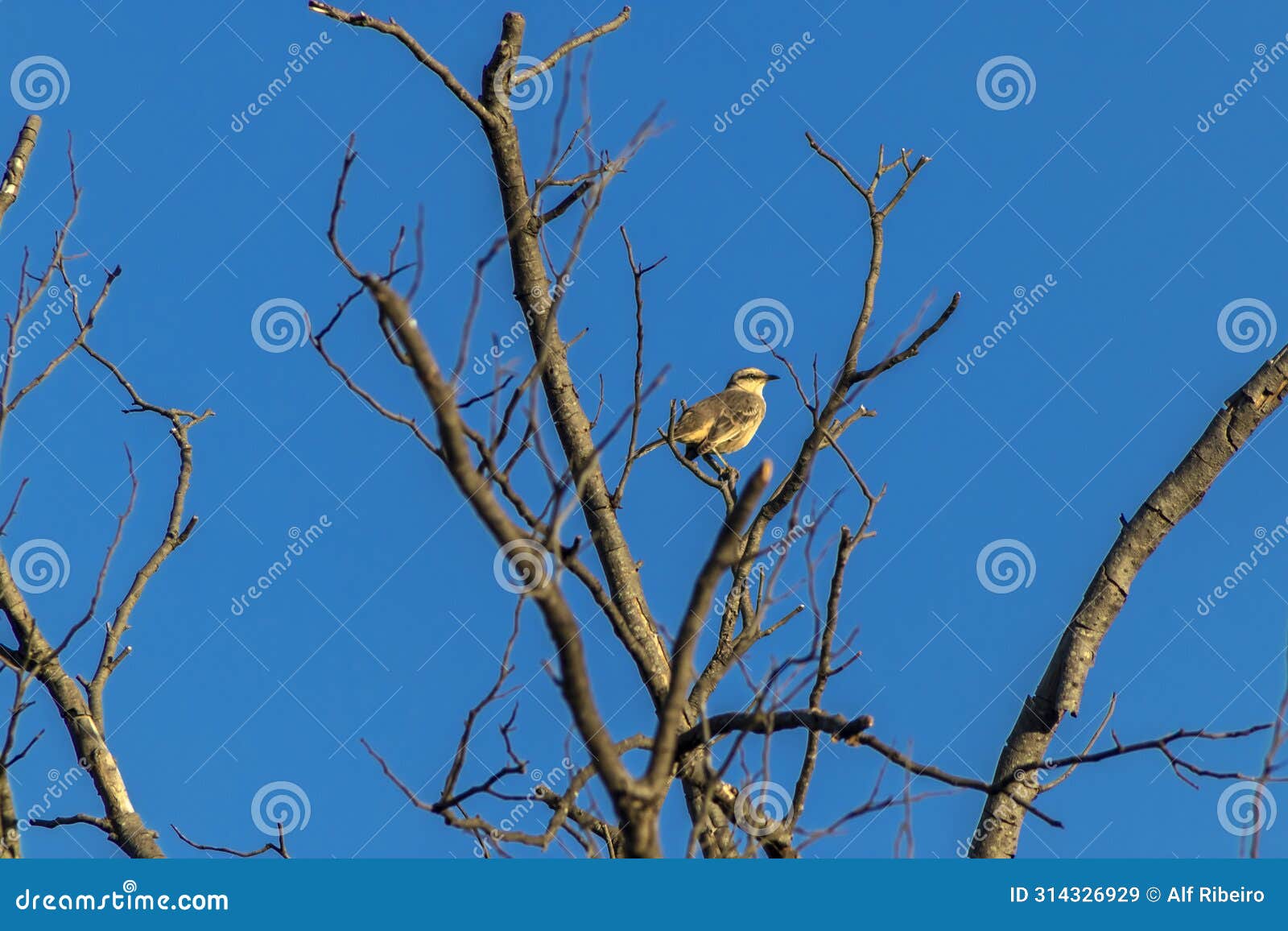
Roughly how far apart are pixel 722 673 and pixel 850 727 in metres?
1.90

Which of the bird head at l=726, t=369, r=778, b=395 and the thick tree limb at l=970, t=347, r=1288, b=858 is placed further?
the bird head at l=726, t=369, r=778, b=395

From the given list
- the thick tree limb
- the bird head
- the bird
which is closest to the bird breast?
the bird

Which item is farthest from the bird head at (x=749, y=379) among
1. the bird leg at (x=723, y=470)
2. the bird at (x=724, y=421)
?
the bird leg at (x=723, y=470)

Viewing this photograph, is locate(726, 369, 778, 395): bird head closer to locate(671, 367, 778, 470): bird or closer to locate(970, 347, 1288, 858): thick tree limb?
locate(671, 367, 778, 470): bird

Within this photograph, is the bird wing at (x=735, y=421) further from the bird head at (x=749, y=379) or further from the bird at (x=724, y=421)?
the bird head at (x=749, y=379)

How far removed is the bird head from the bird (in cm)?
35

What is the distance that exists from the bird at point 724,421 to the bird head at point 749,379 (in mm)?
354

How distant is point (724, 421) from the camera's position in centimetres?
969

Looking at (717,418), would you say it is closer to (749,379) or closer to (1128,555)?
(749,379)

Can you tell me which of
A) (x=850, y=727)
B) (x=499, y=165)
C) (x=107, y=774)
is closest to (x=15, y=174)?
(x=499, y=165)

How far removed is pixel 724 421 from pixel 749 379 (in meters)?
1.56

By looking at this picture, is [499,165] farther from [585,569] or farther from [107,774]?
[107,774]

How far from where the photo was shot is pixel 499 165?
5.69 metres

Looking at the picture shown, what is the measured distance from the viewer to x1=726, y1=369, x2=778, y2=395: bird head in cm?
1111
